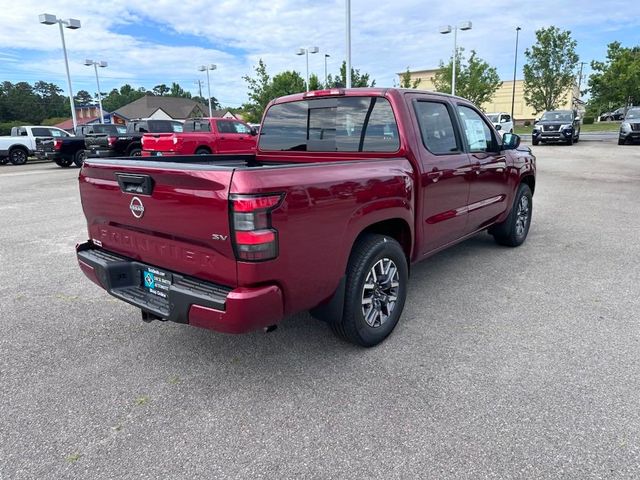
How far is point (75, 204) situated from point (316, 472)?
9436 millimetres

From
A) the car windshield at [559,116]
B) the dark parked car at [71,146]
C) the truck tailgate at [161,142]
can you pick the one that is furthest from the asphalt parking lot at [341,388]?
the car windshield at [559,116]

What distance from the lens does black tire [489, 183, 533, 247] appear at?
222 inches

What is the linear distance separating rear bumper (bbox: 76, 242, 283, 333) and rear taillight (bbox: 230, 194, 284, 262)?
212 millimetres

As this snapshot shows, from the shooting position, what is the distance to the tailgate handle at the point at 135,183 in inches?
105

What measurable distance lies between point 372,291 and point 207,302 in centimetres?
128

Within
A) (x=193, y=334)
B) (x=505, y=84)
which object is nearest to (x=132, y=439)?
(x=193, y=334)

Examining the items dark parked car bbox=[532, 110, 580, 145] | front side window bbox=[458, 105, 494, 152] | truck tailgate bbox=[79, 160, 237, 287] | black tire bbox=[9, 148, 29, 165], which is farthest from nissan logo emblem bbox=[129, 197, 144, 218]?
dark parked car bbox=[532, 110, 580, 145]

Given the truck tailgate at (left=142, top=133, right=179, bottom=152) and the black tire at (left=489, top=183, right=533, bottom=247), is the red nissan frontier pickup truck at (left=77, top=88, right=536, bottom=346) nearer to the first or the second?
the black tire at (left=489, top=183, right=533, bottom=247)

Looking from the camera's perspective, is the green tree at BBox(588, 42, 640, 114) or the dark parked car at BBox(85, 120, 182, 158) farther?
the green tree at BBox(588, 42, 640, 114)

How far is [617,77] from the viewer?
42.4m

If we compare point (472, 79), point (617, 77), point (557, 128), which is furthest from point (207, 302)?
point (617, 77)

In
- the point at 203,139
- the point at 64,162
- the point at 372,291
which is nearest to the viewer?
the point at 372,291

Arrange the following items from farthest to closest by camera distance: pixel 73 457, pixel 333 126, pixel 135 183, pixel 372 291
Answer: pixel 333 126
pixel 372 291
pixel 135 183
pixel 73 457

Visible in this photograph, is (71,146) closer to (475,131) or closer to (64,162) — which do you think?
(64,162)
